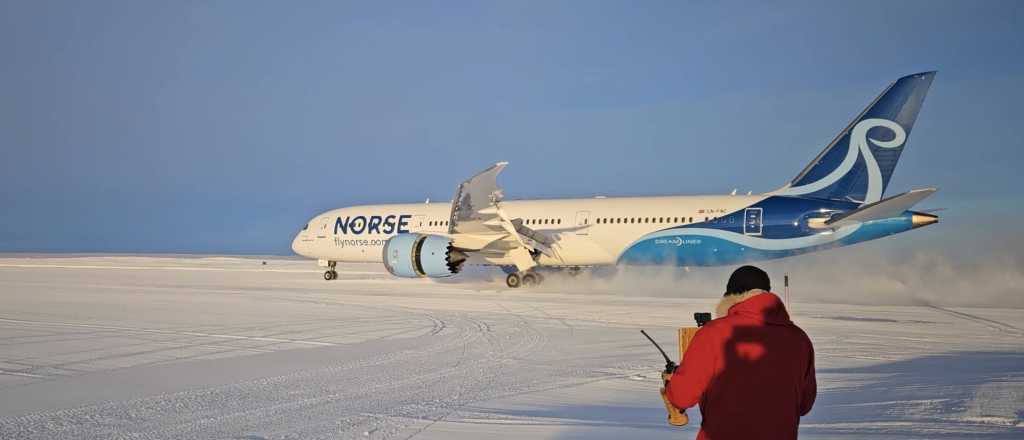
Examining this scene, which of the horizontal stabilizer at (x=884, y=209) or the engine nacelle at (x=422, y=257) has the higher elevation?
the horizontal stabilizer at (x=884, y=209)

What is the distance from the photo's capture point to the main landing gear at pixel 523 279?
2340 centimetres

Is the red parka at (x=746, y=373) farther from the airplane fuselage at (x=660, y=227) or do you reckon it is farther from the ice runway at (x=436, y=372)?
the airplane fuselage at (x=660, y=227)

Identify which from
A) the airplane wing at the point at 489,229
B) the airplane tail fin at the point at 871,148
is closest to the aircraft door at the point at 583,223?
the airplane wing at the point at 489,229

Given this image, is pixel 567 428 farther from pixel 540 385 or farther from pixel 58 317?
pixel 58 317

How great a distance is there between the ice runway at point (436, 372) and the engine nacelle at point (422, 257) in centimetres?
592

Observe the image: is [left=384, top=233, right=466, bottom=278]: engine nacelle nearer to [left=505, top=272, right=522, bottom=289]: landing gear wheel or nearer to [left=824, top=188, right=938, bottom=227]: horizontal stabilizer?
[left=505, top=272, right=522, bottom=289]: landing gear wheel

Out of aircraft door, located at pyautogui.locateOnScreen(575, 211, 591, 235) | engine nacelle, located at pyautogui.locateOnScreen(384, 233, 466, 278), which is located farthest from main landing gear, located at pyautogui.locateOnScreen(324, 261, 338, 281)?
aircraft door, located at pyautogui.locateOnScreen(575, 211, 591, 235)

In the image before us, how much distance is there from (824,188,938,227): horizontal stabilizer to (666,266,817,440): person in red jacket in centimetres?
1417

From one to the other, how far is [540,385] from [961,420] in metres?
3.29

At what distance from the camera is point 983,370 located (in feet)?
26.1

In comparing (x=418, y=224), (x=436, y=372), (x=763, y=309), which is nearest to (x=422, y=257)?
(x=418, y=224)

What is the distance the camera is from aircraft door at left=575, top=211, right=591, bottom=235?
2355cm

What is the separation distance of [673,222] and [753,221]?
2130mm

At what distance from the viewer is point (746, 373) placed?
3135 mm
